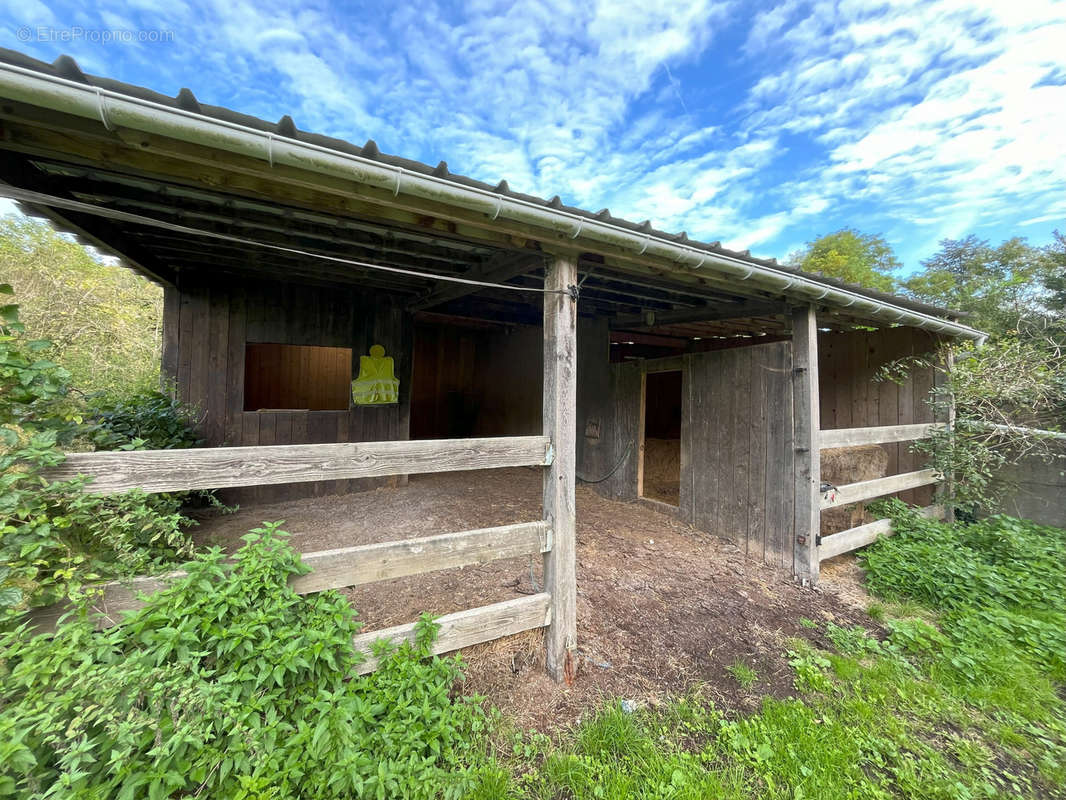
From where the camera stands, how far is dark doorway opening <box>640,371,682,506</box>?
570 centimetres

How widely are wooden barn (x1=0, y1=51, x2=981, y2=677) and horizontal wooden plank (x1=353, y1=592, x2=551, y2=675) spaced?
0.02 meters

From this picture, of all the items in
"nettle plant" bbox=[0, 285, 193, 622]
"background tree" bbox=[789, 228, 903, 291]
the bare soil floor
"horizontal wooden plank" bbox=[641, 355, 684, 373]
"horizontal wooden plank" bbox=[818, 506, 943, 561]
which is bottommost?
the bare soil floor

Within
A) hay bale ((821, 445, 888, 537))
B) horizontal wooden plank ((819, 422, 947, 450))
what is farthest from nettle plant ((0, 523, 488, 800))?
hay bale ((821, 445, 888, 537))

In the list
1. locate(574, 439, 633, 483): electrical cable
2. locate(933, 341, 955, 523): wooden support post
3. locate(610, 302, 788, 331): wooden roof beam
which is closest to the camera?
locate(610, 302, 788, 331): wooden roof beam

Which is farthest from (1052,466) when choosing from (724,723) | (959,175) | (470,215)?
(959,175)

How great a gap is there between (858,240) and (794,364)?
62.1ft

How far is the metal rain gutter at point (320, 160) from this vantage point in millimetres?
1107

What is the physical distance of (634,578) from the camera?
3072mm

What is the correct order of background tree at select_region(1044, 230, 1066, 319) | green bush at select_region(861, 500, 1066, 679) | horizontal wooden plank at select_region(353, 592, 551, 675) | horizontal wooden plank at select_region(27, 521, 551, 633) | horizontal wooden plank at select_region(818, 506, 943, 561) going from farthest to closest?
background tree at select_region(1044, 230, 1066, 319)
horizontal wooden plank at select_region(818, 506, 943, 561)
green bush at select_region(861, 500, 1066, 679)
horizontal wooden plank at select_region(353, 592, 551, 675)
horizontal wooden plank at select_region(27, 521, 551, 633)

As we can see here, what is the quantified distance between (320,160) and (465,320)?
16.6 ft

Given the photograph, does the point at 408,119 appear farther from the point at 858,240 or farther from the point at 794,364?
the point at 858,240

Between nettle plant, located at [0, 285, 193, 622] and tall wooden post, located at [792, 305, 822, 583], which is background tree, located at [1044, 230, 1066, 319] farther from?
nettle plant, located at [0, 285, 193, 622]

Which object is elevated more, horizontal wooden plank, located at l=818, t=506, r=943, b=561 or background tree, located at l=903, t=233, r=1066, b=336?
background tree, located at l=903, t=233, r=1066, b=336

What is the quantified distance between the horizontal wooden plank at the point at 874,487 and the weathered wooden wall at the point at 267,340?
466cm
